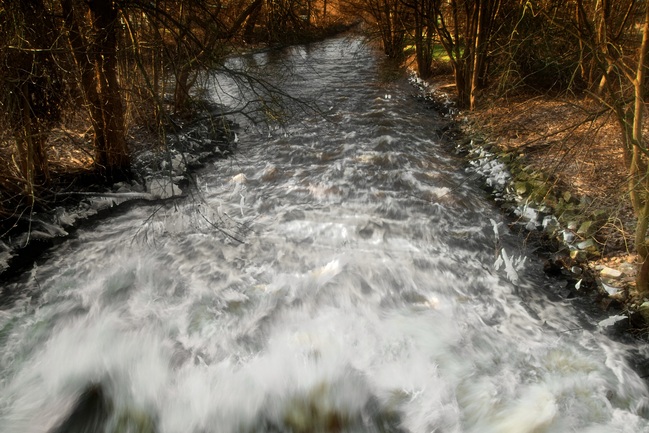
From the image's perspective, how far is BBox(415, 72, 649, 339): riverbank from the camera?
4152mm

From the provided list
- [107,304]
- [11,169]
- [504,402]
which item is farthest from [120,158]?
[504,402]

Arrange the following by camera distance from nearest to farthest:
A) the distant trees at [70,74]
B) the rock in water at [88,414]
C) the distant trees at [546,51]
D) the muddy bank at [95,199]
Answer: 1. the rock in water at [88,414]
2. the distant trees at [546,51]
3. the distant trees at [70,74]
4. the muddy bank at [95,199]

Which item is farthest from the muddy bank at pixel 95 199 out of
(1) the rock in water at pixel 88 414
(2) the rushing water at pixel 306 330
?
(1) the rock in water at pixel 88 414

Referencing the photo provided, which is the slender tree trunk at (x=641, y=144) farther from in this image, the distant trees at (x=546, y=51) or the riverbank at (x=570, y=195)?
the riverbank at (x=570, y=195)

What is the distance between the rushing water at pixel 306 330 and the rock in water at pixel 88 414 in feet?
0.04

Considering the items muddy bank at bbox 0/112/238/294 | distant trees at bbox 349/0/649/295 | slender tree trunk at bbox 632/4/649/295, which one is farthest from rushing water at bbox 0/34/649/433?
distant trees at bbox 349/0/649/295

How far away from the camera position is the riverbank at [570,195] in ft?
13.6

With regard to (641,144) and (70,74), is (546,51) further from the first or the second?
(70,74)

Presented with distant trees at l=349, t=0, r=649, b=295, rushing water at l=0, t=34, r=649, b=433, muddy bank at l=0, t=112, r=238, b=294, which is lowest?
rushing water at l=0, t=34, r=649, b=433

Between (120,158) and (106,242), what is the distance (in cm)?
169

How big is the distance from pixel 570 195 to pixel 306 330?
159 inches

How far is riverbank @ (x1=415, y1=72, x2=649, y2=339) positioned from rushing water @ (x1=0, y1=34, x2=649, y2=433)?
1.13 ft

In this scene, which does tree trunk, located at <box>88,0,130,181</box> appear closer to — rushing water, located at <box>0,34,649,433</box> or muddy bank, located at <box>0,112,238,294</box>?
muddy bank, located at <box>0,112,238,294</box>

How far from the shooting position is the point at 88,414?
11.3 ft
